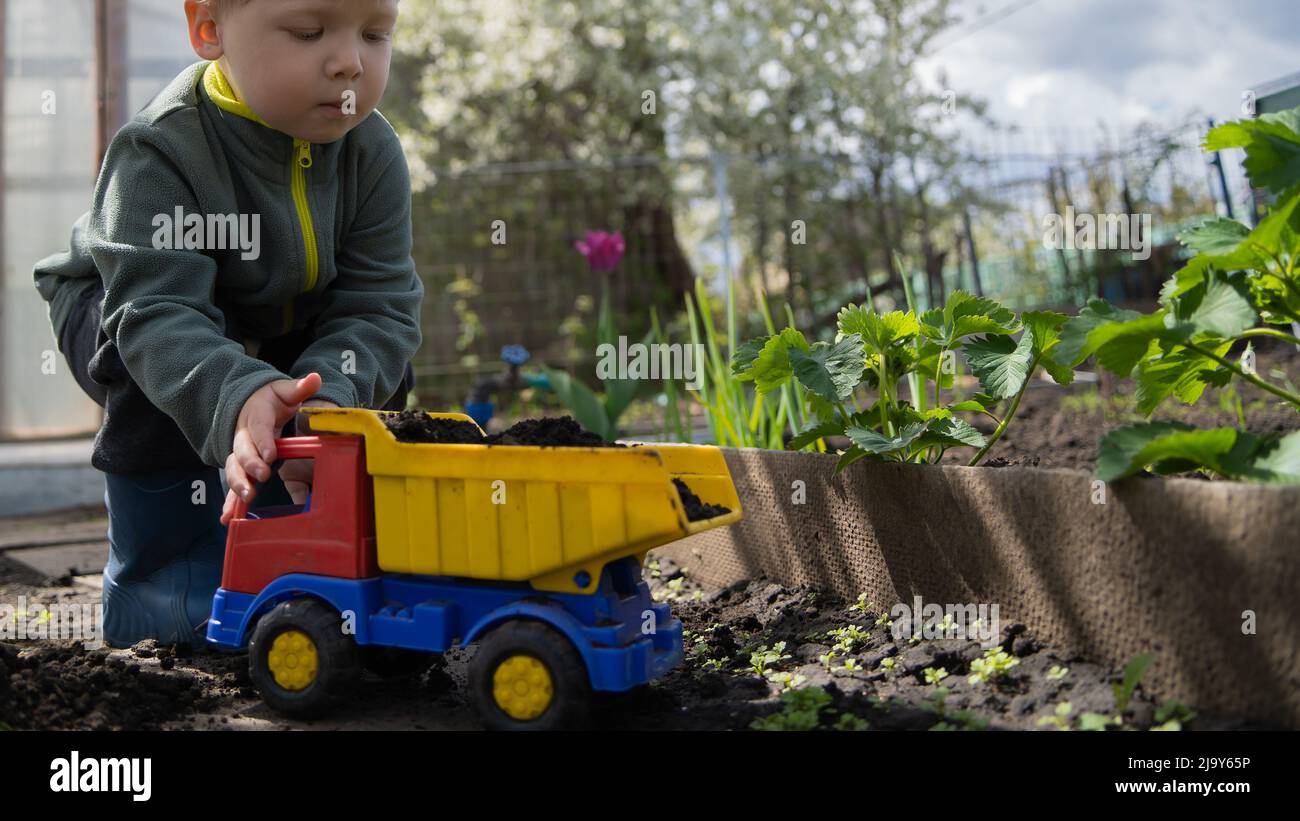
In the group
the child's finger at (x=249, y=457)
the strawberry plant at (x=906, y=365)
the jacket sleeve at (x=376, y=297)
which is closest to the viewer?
the child's finger at (x=249, y=457)

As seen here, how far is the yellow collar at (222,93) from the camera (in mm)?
1975

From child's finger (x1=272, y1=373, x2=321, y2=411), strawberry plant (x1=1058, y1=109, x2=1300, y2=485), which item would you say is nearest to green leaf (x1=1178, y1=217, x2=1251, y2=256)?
strawberry plant (x1=1058, y1=109, x2=1300, y2=485)

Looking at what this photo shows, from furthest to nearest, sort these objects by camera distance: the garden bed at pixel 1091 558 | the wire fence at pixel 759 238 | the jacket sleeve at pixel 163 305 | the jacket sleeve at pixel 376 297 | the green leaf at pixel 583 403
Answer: the wire fence at pixel 759 238 → the green leaf at pixel 583 403 → the jacket sleeve at pixel 376 297 → the jacket sleeve at pixel 163 305 → the garden bed at pixel 1091 558

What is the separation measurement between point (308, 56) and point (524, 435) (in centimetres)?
74

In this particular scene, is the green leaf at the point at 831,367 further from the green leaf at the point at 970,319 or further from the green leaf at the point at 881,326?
the green leaf at the point at 970,319

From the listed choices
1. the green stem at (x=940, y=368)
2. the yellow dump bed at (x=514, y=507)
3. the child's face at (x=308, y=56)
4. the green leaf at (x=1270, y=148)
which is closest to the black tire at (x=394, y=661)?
the yellow dump bed at (x=514, y=507)

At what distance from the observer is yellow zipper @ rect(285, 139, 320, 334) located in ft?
6.77

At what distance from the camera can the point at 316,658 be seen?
1601 mm

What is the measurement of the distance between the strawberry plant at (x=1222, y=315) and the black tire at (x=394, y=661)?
43.5 inches

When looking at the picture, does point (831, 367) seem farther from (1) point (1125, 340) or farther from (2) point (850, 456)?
(1) point (1125, 340)

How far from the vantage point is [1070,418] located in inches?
203
